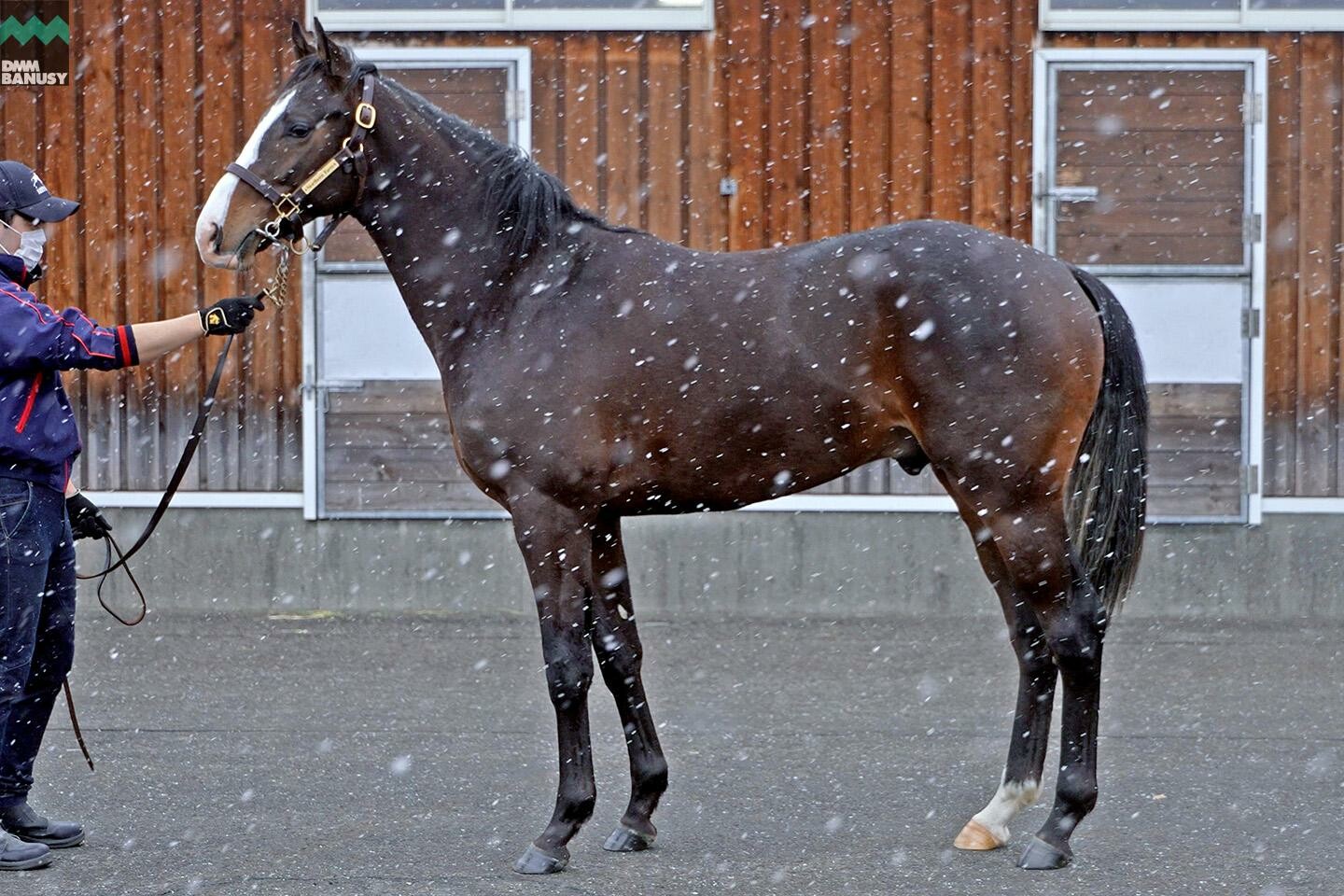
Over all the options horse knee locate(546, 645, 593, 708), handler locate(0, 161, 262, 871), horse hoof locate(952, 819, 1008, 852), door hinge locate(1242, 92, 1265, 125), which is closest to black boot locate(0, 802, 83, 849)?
handler locate(0, 161, 262, 871)

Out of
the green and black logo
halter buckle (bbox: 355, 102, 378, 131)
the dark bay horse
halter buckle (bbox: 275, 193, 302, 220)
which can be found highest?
the green and black logo

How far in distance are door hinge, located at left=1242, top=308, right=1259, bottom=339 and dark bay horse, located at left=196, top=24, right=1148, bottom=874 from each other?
4200mm

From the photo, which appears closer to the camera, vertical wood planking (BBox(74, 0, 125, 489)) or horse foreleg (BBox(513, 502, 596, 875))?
horse foreleg (BBox(513, 502, 596, 875))

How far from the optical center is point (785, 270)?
15.5ft

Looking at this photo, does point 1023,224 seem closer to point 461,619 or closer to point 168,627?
point 461,619

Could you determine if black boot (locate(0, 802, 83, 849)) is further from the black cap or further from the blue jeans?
the black cap

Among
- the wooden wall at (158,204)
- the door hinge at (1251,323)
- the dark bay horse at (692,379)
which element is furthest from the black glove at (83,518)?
the door hinge at (1251,323)

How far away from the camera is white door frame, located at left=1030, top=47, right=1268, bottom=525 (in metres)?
8.52

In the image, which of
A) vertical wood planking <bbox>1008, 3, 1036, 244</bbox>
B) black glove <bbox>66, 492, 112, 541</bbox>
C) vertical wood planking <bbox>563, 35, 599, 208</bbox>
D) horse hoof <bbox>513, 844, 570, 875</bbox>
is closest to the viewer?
horse hoof <bbox>513, 844, 570, 875</bbox>

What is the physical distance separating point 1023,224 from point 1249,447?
174cm

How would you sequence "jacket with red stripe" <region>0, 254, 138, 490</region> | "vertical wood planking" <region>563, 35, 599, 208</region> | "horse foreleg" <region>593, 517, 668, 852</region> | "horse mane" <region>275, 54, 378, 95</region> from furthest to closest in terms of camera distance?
"vertical wood planking" <region>563, 35, 599, 208</region> < "horse foreleg" <region>593, 517, 668, 852</region> < "horse mane" <region>275, 54, 378, 95</region> < "jacket with red stripe" <region>0, 254, 138, 490</region>

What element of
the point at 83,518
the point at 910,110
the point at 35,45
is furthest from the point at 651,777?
the point at 35,45

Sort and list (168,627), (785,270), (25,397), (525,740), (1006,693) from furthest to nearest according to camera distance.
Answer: (168,627) → (1006,693) → (525,740) → (785,270) → (25,397)

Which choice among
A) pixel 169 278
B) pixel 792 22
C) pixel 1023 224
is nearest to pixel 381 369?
pixel 169 278
